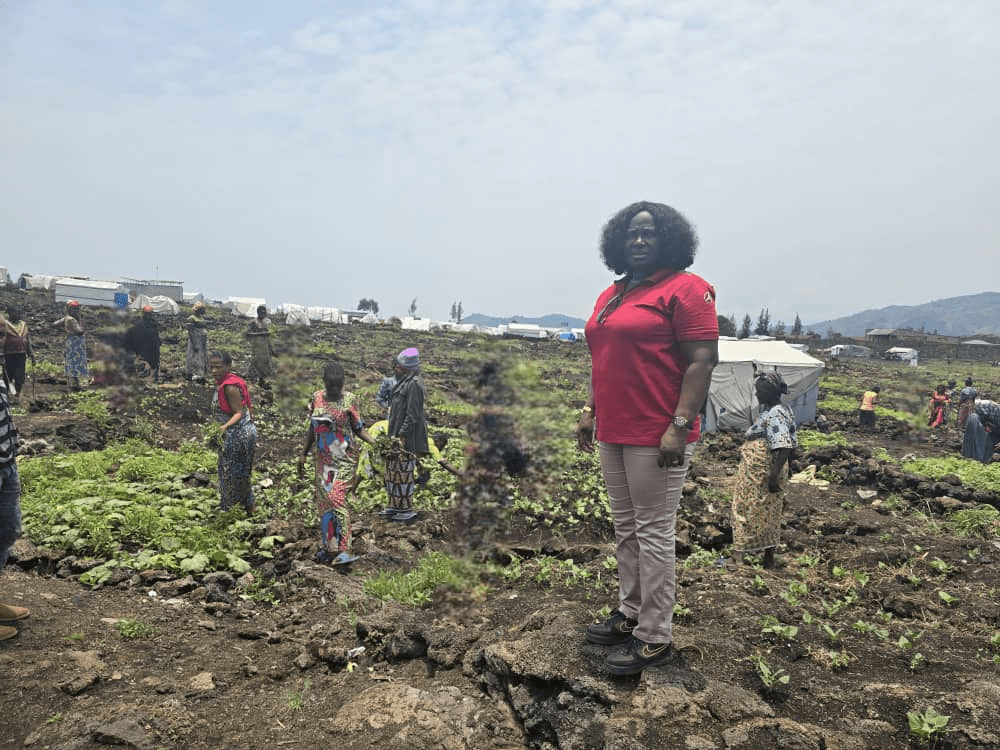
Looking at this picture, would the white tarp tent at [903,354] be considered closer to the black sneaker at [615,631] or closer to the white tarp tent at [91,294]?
the black sneaker at [615,631]

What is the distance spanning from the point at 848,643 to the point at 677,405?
1879 mm

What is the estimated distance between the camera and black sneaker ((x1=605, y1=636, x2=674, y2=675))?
278cm

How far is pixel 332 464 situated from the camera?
541cm

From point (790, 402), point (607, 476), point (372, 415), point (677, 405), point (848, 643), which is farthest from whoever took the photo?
point (790, 402)

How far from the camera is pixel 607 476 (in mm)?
3008

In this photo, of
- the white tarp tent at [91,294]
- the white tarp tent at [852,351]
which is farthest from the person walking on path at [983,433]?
the white tarp tent at [852,351]

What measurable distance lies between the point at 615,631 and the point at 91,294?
4311cm

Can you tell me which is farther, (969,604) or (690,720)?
(969,604)

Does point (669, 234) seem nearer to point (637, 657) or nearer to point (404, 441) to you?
point (637, 657)

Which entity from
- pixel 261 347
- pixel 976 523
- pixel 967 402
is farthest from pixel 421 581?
pixel 967 402

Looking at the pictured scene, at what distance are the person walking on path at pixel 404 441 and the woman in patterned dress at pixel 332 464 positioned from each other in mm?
1375

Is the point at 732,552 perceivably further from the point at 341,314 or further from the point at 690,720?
the point at 341,314

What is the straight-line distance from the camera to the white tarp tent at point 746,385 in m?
15.6

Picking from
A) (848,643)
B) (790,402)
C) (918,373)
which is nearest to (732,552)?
(848,643)
